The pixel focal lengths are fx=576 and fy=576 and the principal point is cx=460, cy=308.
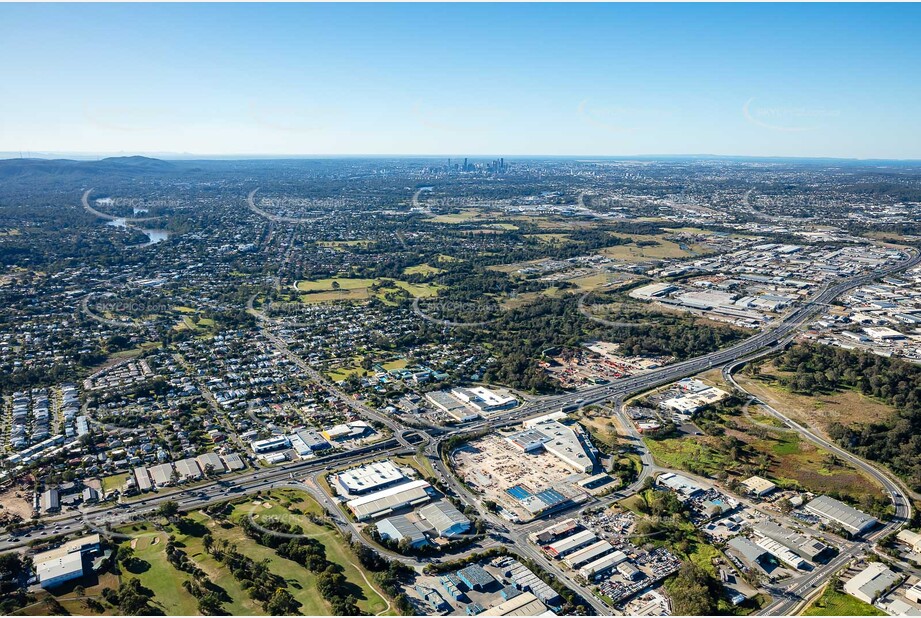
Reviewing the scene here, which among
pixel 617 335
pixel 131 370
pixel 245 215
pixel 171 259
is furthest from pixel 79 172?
pixel 617 335

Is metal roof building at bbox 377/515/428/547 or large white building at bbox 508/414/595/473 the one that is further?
large white building at bbox 508/414/595/473

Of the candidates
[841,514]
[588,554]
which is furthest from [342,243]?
[841,514]

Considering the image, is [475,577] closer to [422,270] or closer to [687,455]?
[687,455]

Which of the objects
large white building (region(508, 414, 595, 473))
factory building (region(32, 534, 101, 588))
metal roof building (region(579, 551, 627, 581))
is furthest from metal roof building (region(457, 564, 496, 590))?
factory building (region(32, 534, 101, 588))

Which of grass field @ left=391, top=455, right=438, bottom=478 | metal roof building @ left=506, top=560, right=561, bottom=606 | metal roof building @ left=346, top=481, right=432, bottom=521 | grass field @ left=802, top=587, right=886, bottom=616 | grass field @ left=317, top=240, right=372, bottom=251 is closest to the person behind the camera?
grass field @ left=802, top=587, right=886, bottom=616

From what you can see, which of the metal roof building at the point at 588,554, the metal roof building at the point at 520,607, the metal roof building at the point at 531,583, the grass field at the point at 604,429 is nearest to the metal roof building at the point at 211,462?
the metal roof building at the point at 531,583

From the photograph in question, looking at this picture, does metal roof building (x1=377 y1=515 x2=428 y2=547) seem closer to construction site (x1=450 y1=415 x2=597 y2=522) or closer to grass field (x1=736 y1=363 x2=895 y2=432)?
construction site (x1=450 y1=415 x2=597 y2=522)
